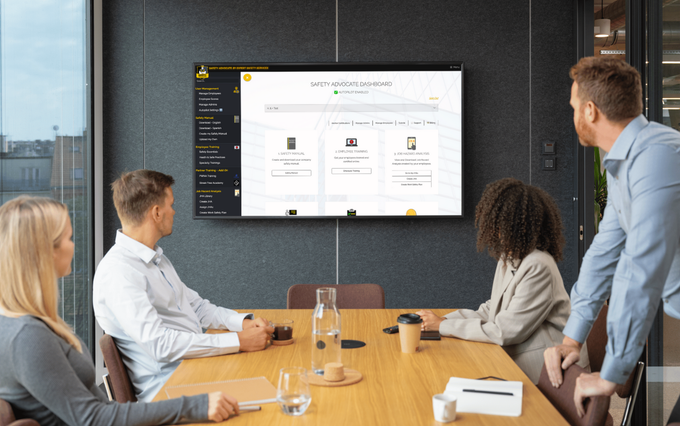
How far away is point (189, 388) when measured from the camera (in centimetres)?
144

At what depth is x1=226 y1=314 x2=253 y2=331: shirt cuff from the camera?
215cm

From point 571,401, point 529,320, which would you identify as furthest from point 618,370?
point 529,320

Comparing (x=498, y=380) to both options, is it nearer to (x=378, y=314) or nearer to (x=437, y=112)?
(x=378, y=314)

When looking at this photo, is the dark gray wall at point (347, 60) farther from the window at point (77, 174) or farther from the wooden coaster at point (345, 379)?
the wooden coaster at point (345, 379)

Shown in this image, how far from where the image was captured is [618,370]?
129cm

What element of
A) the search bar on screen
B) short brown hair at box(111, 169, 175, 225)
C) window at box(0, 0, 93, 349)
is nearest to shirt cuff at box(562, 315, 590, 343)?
short brown hair at box(111, 169, 175, 225)

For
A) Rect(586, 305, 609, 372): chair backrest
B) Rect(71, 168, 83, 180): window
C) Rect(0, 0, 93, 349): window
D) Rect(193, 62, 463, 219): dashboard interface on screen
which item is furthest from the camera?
Rect(193, 62, 463, 219): dashboard interface on screen

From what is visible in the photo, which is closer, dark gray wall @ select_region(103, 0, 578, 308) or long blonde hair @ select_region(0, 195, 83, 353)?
long blonde hair @ select_region(0, 195, 83, 353)

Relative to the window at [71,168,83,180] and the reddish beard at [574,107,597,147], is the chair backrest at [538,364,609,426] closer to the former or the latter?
the reddish beard at [574,107,597,147]

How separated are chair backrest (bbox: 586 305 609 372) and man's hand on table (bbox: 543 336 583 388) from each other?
561 millimetres

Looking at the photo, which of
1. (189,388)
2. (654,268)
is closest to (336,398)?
(189,388)

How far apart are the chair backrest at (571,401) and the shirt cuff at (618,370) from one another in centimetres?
6

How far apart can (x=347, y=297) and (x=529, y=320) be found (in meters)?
1.13

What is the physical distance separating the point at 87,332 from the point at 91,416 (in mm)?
2736
